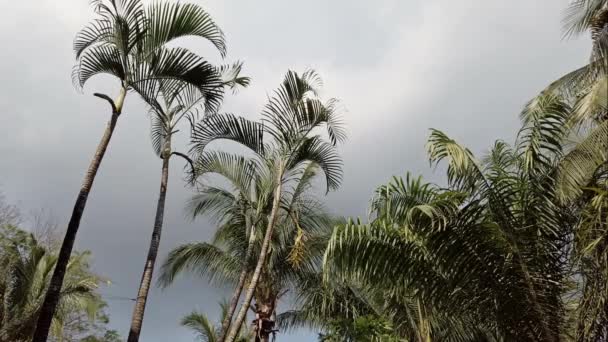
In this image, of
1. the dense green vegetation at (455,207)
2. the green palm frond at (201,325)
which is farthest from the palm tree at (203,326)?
the dense green vegetation at (455,207)

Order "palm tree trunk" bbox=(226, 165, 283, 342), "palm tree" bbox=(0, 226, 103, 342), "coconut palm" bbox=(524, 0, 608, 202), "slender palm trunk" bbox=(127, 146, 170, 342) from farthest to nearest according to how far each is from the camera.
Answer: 1. "palm tree" bbox=(0, 226, 103, 342)
2. "palm tree trunk" bbox=(226, 165, 283, 342)
3. "slender palm trunk" bbox=(127, 146, 170, 342)
4. "coconut palm" bbox=(524, 0, 608, 202)

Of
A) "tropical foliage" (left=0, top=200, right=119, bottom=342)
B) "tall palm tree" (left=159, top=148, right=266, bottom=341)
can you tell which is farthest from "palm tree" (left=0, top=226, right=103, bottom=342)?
"tall palm tree" (left=159, top=148, right=266, bottom=341)

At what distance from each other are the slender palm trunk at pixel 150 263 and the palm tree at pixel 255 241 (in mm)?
1484

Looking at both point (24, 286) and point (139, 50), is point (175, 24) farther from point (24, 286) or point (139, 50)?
point (24, 286)

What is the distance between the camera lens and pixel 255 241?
10281mm

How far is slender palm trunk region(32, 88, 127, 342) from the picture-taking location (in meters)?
5.39

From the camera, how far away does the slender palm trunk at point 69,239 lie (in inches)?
212

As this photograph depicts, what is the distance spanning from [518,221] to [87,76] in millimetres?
5331

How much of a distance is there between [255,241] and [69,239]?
4786 mm

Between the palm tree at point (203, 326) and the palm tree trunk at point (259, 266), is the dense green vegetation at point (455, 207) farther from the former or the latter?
the palm tree at point (203, 326)

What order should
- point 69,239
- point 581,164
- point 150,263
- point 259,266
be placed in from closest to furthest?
point 69,239, point 581,164, point 150,263, point 259,266

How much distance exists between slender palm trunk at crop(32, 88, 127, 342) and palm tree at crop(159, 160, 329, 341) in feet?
9.97

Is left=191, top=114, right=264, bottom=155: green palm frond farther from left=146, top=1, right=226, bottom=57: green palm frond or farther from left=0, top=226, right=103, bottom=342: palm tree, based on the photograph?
left=0, top=226, right=103, bottom=342: palm tree

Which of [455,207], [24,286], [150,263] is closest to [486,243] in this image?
[455,207]
